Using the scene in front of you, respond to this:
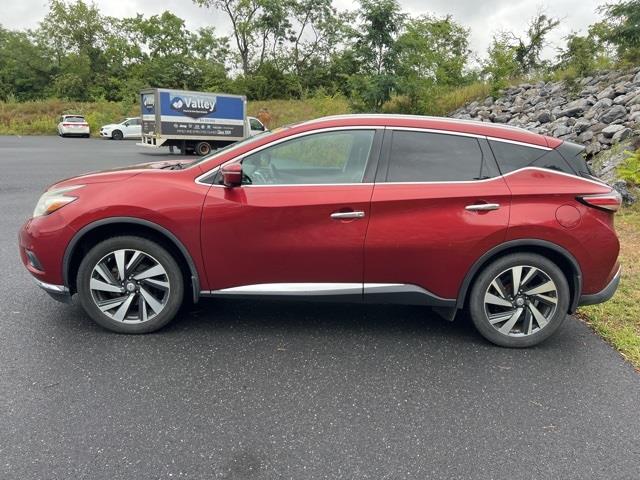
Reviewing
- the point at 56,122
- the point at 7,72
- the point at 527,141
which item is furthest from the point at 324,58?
the point at 527,141

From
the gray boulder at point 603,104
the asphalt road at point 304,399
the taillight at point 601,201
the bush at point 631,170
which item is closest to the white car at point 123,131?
the gray boulder at point 603,104

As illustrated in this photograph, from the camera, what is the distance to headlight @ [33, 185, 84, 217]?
139 inches

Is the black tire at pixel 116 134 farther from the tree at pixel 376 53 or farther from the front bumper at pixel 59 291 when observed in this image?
the front bumper at pixel 59 291

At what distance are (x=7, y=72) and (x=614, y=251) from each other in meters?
61.3

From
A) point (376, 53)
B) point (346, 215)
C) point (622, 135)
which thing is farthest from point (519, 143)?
point (376, 53)

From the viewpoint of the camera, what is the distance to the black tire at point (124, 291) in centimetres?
352

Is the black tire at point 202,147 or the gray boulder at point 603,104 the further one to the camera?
the black tire at point 202,147

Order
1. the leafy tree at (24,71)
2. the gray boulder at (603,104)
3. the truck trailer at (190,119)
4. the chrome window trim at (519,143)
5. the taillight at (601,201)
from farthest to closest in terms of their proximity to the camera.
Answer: the leafy tree at (24,71)
the truck trailer at (190,119)
the gray boulder at (603,104)
the chrome window trim at (519,143)
the taillight at (601,201)

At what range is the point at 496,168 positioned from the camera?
11.6 ft

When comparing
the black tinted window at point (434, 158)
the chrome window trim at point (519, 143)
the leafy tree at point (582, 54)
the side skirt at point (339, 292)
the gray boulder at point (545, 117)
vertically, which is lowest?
the side skirt at point (339, 292)

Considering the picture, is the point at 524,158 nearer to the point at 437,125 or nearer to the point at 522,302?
the point at 437,125

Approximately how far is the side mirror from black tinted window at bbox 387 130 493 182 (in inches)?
42.9

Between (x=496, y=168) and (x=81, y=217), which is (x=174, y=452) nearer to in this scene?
(x=81, y=217)

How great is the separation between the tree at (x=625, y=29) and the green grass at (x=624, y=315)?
12470 mm
